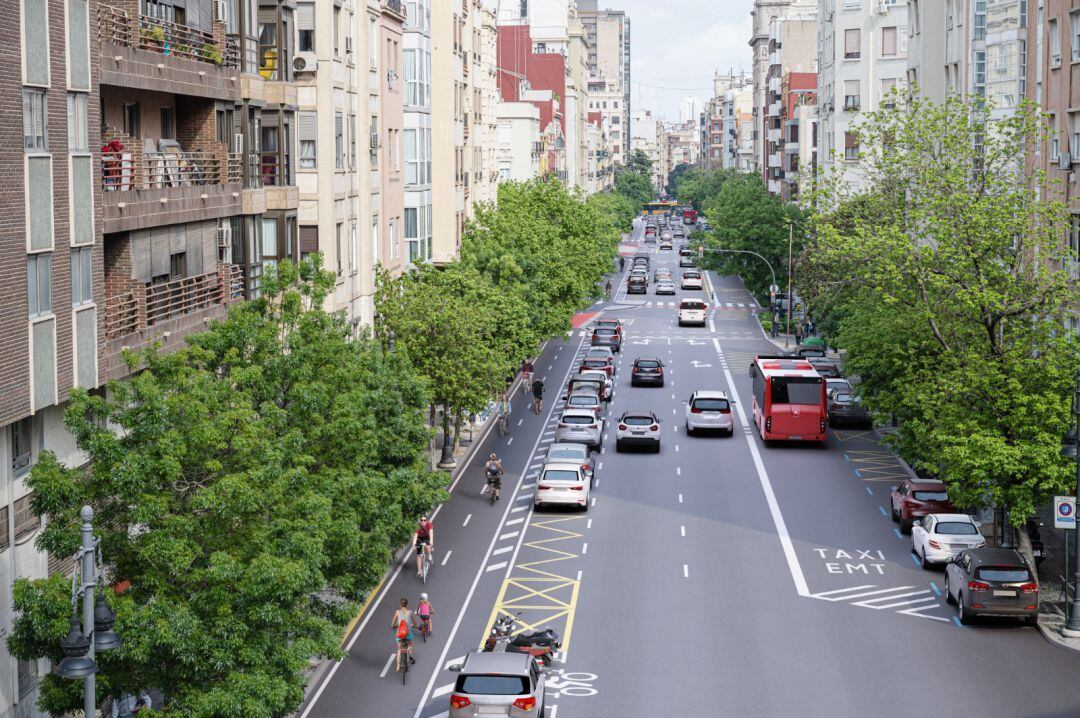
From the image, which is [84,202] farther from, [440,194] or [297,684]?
[440,194]

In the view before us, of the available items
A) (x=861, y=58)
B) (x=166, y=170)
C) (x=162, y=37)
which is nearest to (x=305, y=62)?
(x=166, y=170)

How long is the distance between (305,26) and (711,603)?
22.1m

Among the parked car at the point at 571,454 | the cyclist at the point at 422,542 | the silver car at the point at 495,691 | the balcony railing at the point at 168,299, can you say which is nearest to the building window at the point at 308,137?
the balcony railing at the point at 168,299

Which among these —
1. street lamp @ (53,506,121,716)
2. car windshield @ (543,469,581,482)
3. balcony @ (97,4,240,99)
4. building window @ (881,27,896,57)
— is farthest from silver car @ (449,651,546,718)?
building window @ (881,27,896,57)

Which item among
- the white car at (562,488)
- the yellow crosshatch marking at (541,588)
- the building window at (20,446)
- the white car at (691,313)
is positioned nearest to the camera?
the building window at (20,446)

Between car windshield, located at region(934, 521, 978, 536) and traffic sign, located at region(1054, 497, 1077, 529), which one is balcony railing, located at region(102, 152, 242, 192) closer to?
car windshield, located at region(934, 521, 978, 536)

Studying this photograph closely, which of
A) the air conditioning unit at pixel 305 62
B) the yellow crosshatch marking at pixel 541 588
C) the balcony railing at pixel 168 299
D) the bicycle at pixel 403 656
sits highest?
the air conditioning unit at pixel 305 62

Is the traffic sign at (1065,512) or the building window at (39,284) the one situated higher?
the building window at (39,284)

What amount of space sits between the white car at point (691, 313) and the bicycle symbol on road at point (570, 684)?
74810 millimetres

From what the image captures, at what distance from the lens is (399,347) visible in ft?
125

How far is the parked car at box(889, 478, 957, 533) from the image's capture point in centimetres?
4584

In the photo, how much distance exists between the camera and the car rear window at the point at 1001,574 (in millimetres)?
35844

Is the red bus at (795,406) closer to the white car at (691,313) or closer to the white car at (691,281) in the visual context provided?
the white car at (691,313)

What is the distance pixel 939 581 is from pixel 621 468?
18.9m
